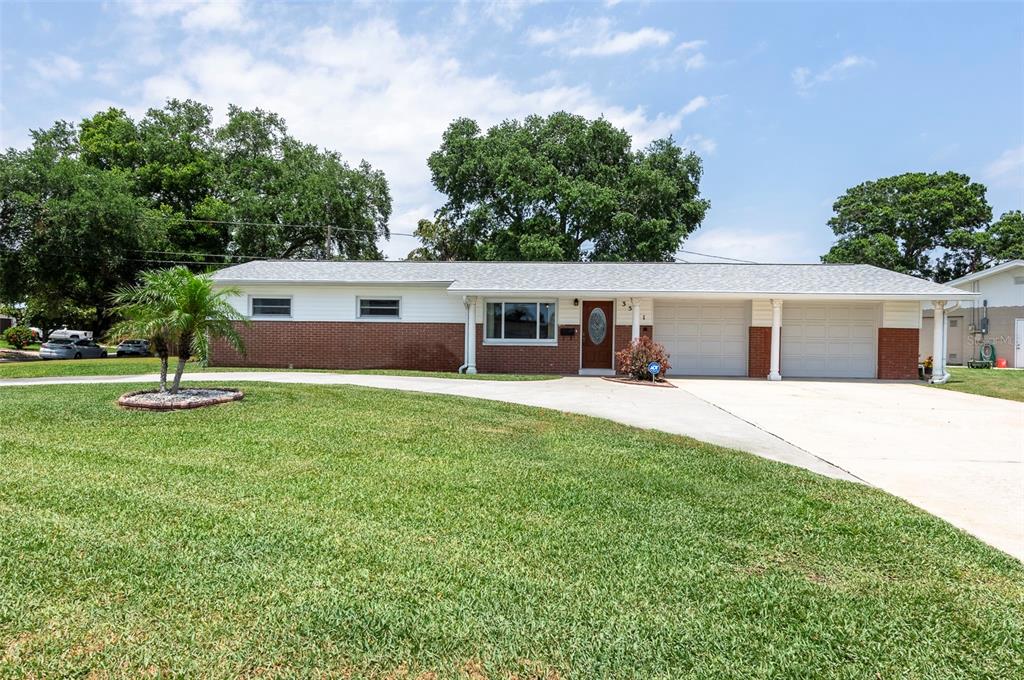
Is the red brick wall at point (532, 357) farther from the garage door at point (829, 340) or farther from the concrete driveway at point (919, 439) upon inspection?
the garage door at point (829, 340)

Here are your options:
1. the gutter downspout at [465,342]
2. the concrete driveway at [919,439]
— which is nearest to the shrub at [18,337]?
the gutter downspout at [465,342]

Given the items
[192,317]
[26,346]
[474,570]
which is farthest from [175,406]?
[26,346]

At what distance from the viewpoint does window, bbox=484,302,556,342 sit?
16609mm

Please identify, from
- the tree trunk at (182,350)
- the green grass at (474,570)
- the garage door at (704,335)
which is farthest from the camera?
the garage door at (704,335)

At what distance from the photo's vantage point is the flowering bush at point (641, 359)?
1445cm

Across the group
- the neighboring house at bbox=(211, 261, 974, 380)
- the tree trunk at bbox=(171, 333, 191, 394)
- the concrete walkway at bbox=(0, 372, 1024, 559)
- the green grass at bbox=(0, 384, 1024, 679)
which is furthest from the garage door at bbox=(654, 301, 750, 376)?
the tree trunk at bbox=(171, 333, 191, 394)

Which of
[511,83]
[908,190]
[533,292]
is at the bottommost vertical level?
[533,292]

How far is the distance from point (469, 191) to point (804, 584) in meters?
Answer: 32.5

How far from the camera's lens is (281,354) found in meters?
17.3

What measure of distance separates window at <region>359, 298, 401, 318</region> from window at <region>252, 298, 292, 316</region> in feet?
7.59

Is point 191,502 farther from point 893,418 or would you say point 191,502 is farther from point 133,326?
point 893,418

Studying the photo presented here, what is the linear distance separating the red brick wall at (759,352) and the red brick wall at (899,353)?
3353 millimetres

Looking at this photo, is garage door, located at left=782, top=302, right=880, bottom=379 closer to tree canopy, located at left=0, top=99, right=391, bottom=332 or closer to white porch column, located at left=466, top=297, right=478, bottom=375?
white porch column, located at left=466, top=297, right=478, bottom=375

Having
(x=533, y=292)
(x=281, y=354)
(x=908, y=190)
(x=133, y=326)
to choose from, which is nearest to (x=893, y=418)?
(x=533, y=292)
